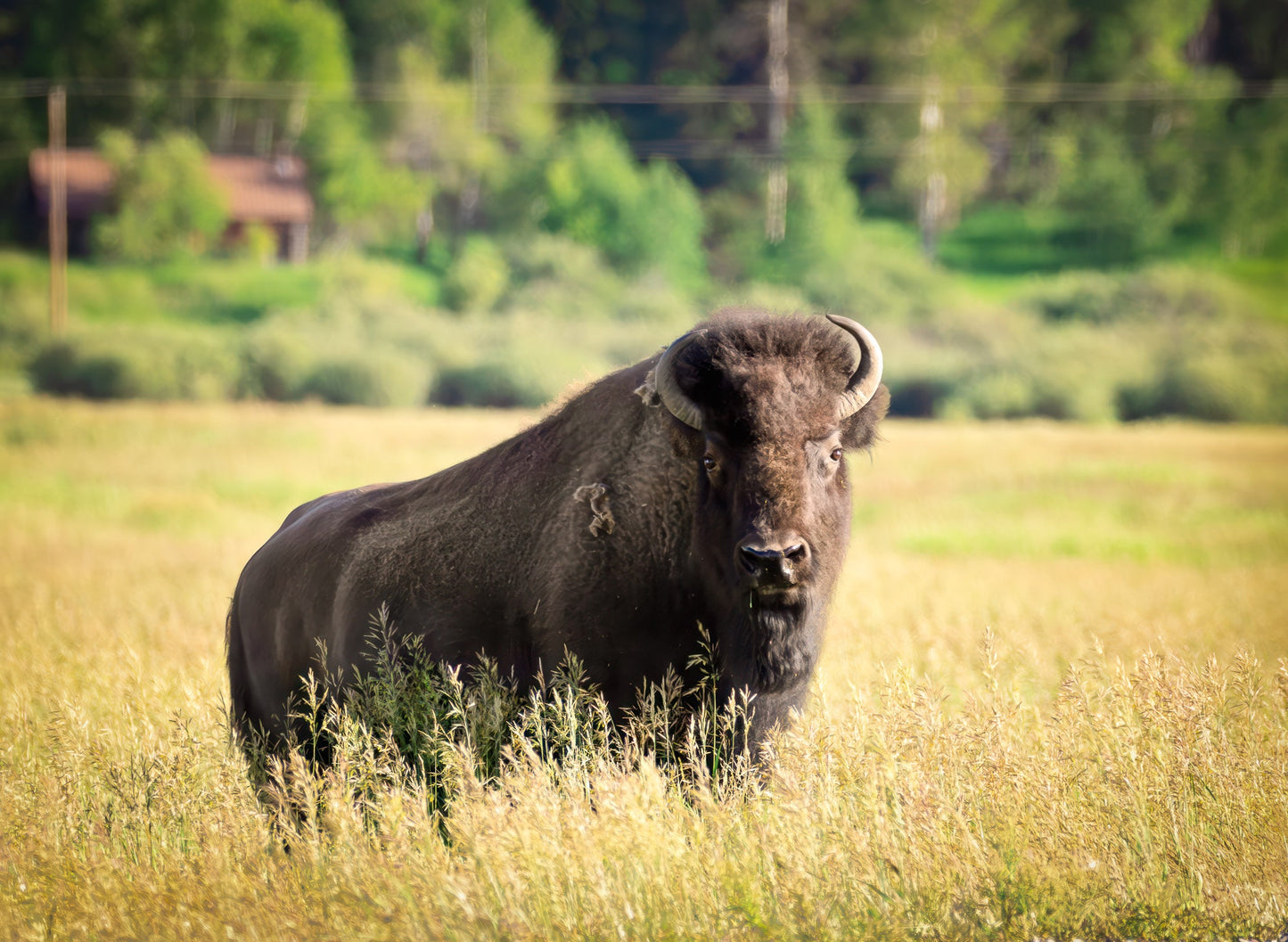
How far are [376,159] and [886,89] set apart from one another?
2704 cm

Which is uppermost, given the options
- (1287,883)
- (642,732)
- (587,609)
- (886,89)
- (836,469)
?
(886,89)

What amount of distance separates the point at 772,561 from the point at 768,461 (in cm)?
43

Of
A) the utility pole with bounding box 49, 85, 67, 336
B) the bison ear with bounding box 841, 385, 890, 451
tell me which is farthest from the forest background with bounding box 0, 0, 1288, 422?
the bison ear with bounding box 841, 385, 890, 451

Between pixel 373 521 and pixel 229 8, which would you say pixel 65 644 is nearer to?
pixel 373 521

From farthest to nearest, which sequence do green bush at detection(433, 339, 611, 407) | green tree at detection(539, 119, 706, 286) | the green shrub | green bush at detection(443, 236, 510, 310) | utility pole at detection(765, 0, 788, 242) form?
utility pole at detection(765, 0, 788, 242) → green tree at detection(539, 119, 706, 286) → green bush at detection(443, 236, 510, 310) → green bush at detection(433, 339, 611, 407) → the green shrub

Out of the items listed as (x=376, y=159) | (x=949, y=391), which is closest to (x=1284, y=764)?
(x=949, y=391)

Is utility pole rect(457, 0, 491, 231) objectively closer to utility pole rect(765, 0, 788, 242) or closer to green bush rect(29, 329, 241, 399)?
utility pole rect(765, 0, 788, 242)

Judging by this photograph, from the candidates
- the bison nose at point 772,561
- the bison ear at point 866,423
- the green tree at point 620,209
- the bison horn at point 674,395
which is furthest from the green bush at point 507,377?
the bison nose at point 772,561

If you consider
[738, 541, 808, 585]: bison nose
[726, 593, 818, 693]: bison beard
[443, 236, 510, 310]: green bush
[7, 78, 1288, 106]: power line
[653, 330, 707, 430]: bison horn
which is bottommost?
[726, 593, 818, 693]: bison beard

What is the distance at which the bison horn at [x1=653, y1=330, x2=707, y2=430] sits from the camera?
15.7 ft

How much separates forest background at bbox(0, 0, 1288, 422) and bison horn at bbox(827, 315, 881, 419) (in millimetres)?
39586

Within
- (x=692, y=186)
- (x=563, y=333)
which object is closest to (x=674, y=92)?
(x=692, y=186)

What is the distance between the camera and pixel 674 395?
4789 millimetres

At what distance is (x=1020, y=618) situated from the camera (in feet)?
38.1
